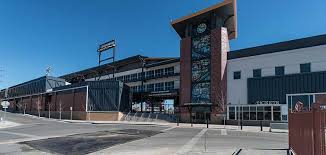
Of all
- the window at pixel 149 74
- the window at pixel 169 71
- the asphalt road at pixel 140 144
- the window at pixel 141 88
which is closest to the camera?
the asphalt road at pixel 140 144

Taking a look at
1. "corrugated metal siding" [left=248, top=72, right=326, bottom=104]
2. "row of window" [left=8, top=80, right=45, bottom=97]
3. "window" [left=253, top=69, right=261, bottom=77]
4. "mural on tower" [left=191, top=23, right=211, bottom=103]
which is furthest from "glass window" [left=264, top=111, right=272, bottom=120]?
"row of window" [left=8, top=80, right=45, bottom=97]

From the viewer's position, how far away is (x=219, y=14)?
185ft

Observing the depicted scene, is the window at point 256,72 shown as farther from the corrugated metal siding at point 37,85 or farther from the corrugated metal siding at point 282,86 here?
the corrugated metal siding at point 37,85

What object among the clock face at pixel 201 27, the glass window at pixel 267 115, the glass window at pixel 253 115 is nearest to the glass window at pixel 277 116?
the glass window at pixel 267 115

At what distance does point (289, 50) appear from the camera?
46062mm

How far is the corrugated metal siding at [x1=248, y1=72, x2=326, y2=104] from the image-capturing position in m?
42.6

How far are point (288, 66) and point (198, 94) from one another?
15709mm

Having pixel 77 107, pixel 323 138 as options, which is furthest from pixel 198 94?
pixel 323 138

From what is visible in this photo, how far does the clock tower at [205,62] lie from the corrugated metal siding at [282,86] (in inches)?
197

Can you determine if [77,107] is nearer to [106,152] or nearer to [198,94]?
[198,94]

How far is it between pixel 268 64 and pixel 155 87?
28930 mm

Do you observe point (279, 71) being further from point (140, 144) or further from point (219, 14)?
point (140, 144)

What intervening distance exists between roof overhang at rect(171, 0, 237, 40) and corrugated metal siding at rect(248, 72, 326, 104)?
13111 mm

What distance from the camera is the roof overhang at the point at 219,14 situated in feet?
179
